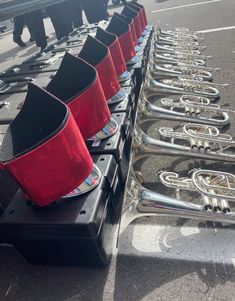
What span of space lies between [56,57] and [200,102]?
2.57 metres

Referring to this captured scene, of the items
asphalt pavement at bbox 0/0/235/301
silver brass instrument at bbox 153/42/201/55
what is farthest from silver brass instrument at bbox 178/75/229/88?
asphalt pavement at bbox 0/0/235/301

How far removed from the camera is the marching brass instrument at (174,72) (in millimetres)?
4496

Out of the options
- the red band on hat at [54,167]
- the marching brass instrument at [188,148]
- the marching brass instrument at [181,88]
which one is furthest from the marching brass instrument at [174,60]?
the red band on hat at [54,167]

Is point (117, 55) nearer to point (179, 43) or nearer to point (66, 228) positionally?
point (66, 228)

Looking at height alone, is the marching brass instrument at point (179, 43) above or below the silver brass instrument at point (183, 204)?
below

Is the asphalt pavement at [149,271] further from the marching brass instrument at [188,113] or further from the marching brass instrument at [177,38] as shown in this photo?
the marching brass instrument at [177,38]

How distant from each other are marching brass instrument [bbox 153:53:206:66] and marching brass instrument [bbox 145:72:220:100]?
0.76 metres

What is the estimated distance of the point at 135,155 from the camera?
2617mm

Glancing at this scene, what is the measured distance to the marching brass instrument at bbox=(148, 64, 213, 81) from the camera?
14.8 ft

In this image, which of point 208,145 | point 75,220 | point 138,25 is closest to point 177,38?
point 138,25

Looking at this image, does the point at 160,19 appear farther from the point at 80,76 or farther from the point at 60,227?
the point at 60,227

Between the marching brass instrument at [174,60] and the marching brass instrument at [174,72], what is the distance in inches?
7.0

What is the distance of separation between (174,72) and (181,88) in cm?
61

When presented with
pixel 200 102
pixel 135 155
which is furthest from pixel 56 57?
pixel 135 155
